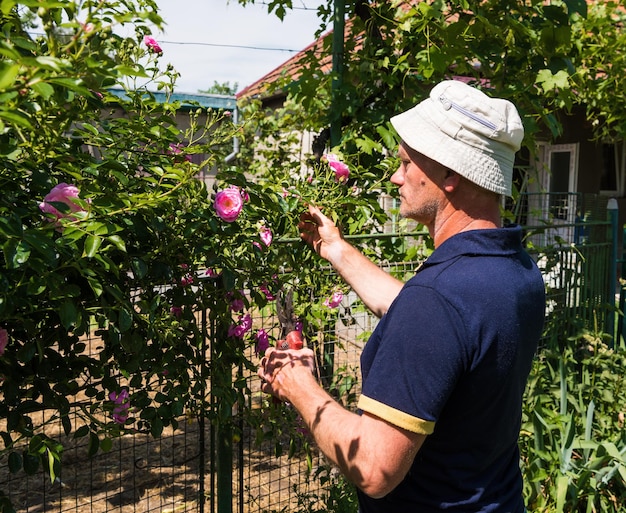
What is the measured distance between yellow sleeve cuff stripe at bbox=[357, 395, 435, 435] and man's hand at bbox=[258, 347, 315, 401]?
0.33 metres

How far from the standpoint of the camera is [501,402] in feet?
5.30

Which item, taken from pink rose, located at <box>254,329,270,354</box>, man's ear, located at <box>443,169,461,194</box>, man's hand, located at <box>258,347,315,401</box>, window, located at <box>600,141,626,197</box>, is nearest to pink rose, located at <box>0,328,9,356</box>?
man's hand, located at <box>258,347,315,401</box>

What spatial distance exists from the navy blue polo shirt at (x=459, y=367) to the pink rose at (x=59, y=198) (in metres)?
Result: 0.78

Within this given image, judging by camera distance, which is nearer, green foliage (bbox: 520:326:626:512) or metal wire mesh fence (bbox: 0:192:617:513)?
metal wire mesh fence (bbox: 0:192:617:513)

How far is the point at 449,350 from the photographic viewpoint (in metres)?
1.47

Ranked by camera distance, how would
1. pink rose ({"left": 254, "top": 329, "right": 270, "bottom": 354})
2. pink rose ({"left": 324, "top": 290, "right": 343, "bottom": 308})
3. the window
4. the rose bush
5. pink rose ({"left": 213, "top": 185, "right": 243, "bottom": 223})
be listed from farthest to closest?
the window < pink rose ({"left": 324, "top": 290, "right": 343, "bottom": 308}) < pink rose ({"left": 254, "top": 329, "right": 270, "bottom": 354}) < pink rose ({"left": 213, "top": 185, "right": 243, "bottom": 223}) < the rose bush

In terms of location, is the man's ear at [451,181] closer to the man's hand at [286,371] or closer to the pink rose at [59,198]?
the man's hand at [286,371]

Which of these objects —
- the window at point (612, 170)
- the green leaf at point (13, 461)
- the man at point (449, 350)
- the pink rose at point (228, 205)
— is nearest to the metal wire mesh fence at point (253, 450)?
the green leaf at point (13, 461)

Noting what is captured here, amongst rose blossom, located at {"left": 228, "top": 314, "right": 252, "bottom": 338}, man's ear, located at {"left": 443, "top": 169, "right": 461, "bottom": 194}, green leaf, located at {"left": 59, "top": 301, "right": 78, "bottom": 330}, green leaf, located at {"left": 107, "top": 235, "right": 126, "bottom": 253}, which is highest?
man's ear, located at {"left": 443, "top": 169, "right": 461, "bottom": 194}

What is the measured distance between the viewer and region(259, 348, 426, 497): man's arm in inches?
58.4

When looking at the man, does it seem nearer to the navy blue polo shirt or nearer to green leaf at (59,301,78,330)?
the navy blue polo shirt

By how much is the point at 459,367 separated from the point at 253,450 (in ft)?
10.4

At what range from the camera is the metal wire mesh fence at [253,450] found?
8.61 feet

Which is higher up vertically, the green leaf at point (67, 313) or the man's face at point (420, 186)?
the man's face at point (420, 186)
